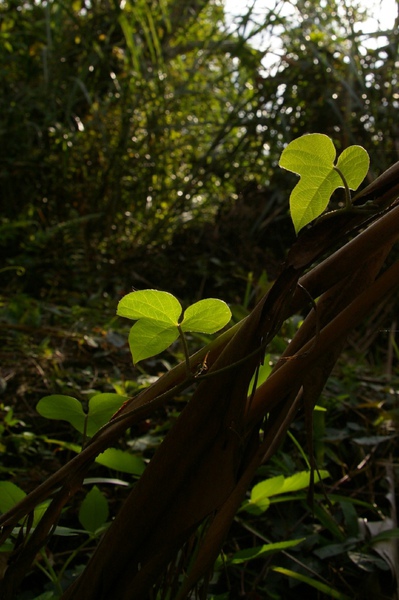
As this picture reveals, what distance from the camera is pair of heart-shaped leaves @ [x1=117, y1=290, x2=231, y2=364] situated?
34 centimetres

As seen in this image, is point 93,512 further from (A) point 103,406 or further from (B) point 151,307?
(B) point 151,307

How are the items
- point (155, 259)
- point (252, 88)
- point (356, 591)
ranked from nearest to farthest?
point (356, 591), point (155, 259), point (252, 88)

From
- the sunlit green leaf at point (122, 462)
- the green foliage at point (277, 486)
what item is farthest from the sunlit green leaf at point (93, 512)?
the green foliage at point (277, 486)

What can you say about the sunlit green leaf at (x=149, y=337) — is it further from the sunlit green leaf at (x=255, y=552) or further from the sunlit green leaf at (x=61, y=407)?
the sunlit green leaf at (x=255, y=552)

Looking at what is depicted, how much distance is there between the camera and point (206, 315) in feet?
1.16

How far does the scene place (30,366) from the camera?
1.20 metres

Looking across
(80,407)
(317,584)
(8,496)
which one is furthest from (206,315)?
(317,584)

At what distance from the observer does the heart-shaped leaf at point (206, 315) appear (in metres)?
0.35

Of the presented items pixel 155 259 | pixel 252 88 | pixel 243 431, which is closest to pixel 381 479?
pixel 243 431

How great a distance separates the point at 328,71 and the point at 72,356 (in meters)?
1.87

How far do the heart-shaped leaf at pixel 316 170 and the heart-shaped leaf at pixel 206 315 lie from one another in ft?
0.22

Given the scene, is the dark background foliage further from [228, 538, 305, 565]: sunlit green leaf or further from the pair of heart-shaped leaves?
the pair of heart-shaped leaves

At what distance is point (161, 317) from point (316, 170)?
0.12 meters

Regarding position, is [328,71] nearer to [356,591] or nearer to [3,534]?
[356,591]
